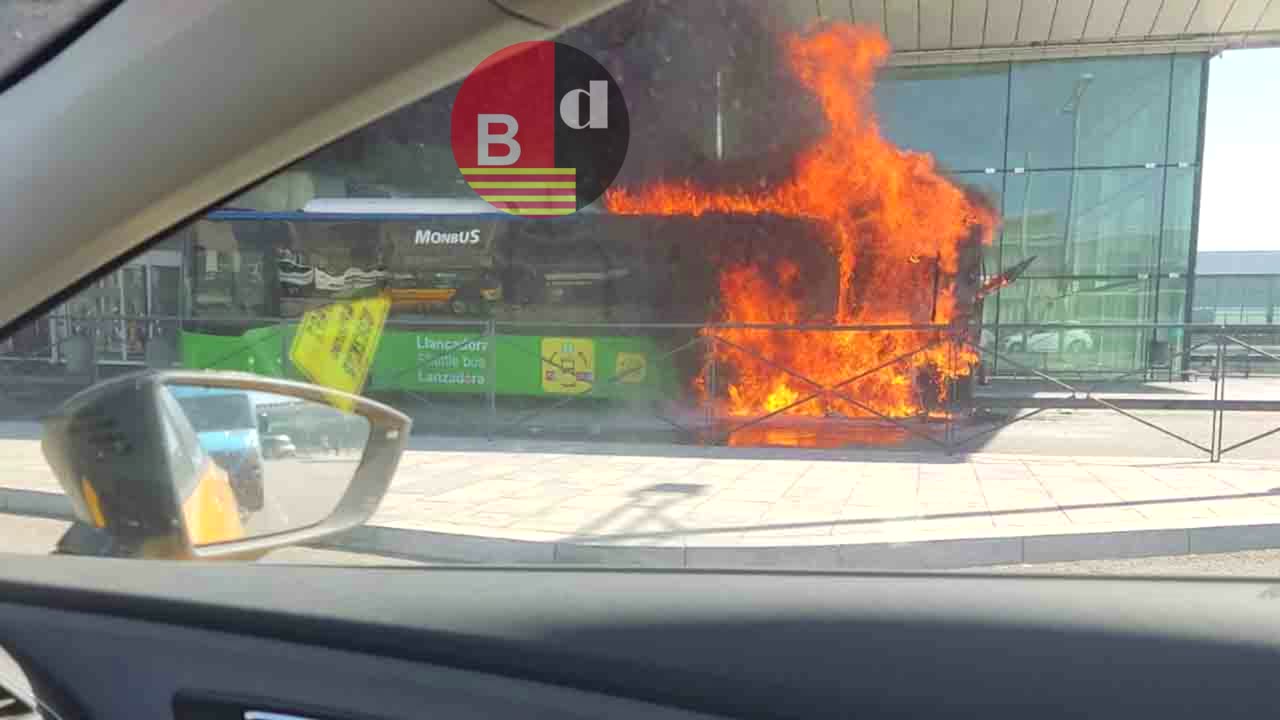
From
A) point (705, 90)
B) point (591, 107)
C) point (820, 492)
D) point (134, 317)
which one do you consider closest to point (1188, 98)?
point (705, 90)

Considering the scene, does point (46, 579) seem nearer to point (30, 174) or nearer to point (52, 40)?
point (30, 174)

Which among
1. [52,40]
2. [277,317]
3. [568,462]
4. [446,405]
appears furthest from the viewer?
[568,462]

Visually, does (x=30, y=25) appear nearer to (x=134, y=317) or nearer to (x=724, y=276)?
(x=134, y=317)

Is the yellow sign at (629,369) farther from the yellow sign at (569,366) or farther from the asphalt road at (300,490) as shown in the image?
the asphalt road at (300,490)

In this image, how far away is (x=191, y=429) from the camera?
4.78 ft

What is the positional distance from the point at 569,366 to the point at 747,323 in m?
2.20

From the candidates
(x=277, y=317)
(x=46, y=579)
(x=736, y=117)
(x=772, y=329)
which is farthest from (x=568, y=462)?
(x=46, y=579)

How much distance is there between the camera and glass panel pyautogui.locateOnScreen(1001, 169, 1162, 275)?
670 cm

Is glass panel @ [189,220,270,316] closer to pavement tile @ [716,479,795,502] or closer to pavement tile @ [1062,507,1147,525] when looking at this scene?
pavement tile @ [716,479,795,502]

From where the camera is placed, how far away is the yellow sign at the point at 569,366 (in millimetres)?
4711

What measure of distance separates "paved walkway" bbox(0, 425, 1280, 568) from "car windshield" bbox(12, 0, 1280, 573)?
0.02 metres

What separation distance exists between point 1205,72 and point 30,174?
1.94 metres

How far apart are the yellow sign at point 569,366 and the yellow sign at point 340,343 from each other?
209 centimetres

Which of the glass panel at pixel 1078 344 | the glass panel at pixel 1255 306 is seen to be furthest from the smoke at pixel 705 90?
the glass panel at pixel 1078 344
